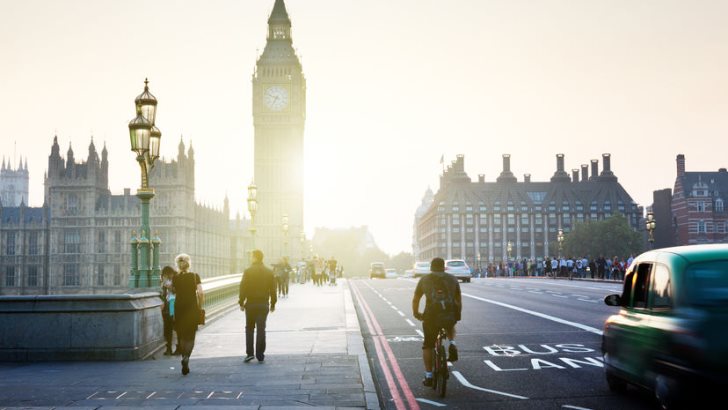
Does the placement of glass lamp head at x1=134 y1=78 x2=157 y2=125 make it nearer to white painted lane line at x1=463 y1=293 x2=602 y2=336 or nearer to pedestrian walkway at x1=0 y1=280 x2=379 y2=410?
pedestrian walkway at x1=0 y1=280 x2=379 y2=410

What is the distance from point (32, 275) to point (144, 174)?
374 feet

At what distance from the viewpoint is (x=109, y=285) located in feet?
392

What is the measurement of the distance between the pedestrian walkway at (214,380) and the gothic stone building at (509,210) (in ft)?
478

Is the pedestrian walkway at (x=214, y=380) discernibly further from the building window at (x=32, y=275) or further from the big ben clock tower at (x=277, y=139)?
the big ben clock tower at (x=277, y=139)

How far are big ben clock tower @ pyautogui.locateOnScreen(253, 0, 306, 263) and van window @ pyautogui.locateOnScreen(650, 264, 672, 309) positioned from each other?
128m

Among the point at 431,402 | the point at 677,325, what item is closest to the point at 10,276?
the point at 431,402

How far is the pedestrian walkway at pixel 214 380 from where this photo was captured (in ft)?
28.6

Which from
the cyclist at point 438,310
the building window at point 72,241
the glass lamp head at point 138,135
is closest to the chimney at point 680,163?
the building window at point 72,241

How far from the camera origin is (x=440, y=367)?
9391 millimetres

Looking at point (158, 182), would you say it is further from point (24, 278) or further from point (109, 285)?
point (24, 278)

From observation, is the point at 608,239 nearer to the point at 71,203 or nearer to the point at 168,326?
the point at 71,203

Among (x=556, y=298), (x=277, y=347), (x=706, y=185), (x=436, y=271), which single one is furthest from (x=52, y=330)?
(x=706, y=185)

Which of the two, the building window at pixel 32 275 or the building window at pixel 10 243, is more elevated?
the building window at pixel 10 243

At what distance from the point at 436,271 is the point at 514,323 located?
9.67 meters
